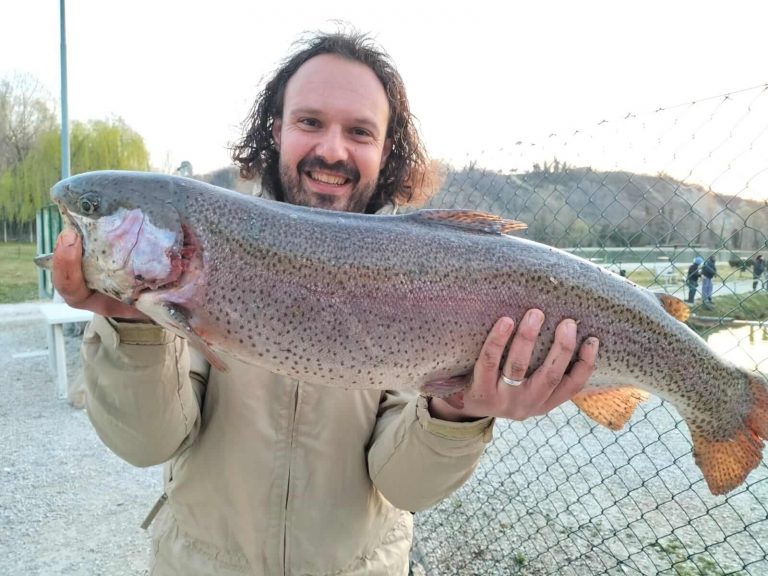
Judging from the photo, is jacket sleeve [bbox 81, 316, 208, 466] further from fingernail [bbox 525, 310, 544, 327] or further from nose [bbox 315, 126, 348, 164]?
fingernail [bbox 525, 310, 544, 327]

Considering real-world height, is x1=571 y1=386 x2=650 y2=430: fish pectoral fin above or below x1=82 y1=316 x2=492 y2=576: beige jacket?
above

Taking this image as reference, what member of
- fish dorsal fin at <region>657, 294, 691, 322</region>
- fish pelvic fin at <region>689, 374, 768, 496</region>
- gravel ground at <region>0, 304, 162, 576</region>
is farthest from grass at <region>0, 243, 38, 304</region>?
fish pelvic fin at <region>689, 374, 768, 496</region>

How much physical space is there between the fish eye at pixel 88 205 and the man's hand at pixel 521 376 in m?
1.35

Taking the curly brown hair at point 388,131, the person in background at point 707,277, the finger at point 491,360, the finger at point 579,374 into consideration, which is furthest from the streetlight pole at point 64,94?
the finger at point 579,374

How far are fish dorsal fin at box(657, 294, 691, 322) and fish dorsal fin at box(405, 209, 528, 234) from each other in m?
0.65

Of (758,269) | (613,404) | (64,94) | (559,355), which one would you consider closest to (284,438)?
(559,355)

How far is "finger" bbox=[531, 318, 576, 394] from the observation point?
1.94 m

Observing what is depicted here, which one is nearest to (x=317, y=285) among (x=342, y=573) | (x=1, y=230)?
(x=342, y=573)

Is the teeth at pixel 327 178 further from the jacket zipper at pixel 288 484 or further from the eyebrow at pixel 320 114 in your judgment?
the jacket zipper at pixel 288 484

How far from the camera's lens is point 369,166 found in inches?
98.7

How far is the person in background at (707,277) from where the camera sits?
4.18 m

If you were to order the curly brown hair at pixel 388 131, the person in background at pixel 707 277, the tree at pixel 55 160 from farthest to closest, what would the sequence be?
1. the tree at pixel 55 160
2. the person in background at pixel 707 277
3. the curly brown hair at pixel 388 131

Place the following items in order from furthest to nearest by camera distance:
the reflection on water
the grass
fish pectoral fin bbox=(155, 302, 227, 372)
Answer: the grass → the reflection on water → fish pectoral fin bbox=(155, 302, 227, 372)

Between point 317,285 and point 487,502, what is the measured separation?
330 cm
